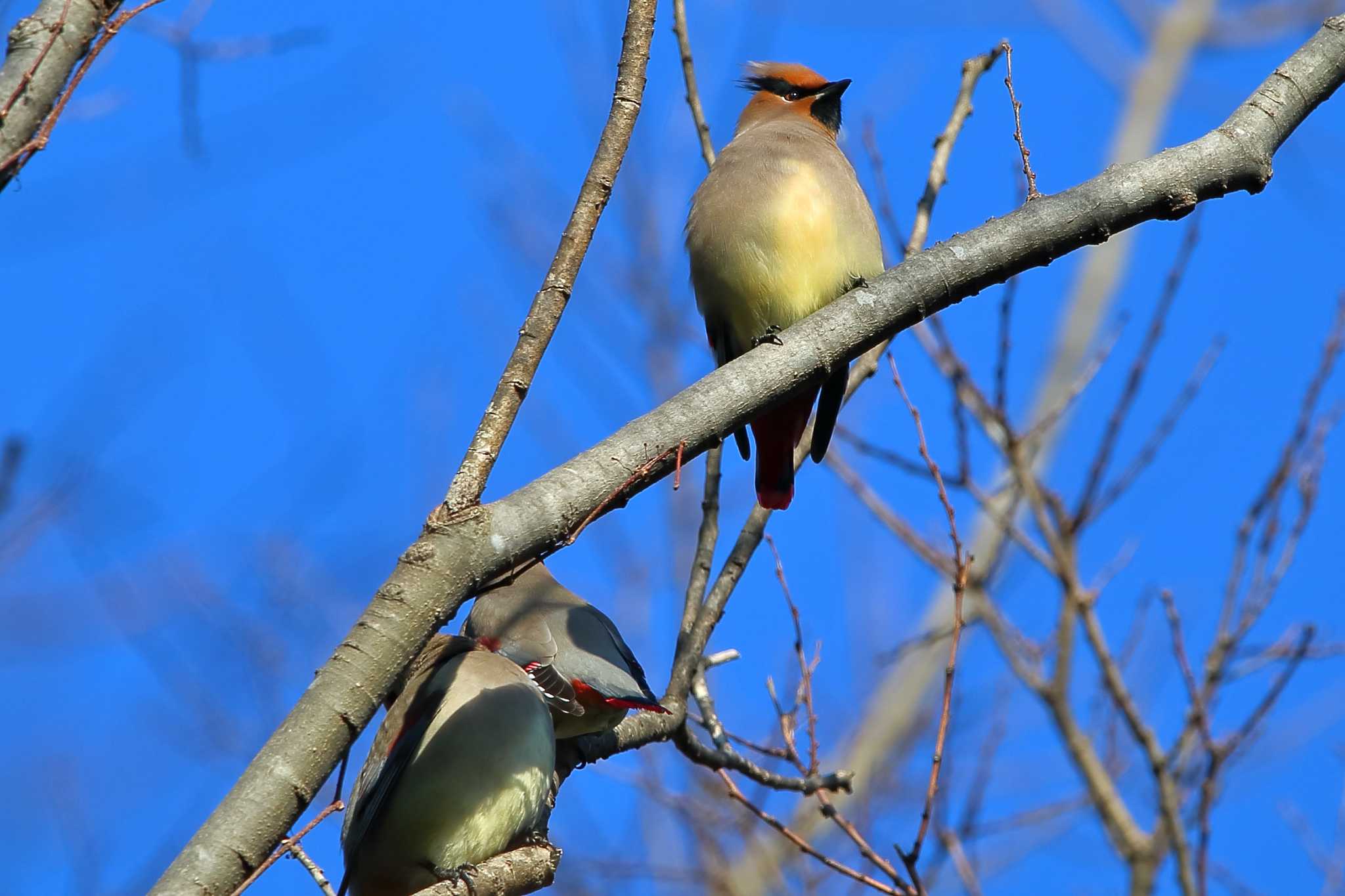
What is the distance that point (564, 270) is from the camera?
Answer: 2.53m

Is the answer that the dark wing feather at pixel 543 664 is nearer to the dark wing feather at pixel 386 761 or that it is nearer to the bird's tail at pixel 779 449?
the dark wing feather at pixel 386 761

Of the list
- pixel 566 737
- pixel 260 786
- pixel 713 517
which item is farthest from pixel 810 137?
pixel 260 786

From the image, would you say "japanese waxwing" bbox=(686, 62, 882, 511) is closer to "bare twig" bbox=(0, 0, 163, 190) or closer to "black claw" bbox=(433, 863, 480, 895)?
"black claw" bbox=(433, 863, 480, 895)

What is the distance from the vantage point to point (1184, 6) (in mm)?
11922

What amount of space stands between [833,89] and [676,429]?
3097mm

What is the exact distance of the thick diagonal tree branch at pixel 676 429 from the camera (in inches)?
74.8

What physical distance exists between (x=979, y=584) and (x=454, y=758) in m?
2.48

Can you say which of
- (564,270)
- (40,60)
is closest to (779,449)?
(564,270)

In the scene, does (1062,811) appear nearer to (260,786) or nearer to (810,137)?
(810,137)

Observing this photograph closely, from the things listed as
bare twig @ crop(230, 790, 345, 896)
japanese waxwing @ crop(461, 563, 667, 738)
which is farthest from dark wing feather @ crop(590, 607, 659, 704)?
bare twig @ crop(230, 790, 345, 896)

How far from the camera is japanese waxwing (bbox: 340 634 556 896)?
3.36m

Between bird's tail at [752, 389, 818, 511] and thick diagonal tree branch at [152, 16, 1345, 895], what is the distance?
1.44 m

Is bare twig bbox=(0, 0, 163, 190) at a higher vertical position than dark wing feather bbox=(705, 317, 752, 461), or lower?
lower

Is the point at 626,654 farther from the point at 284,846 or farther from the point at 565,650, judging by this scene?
the point at 284,846
